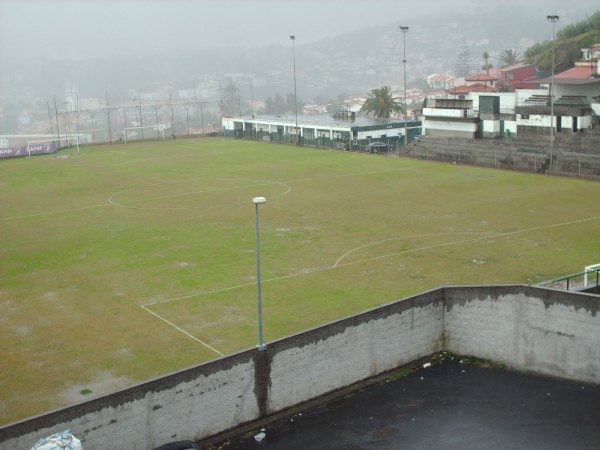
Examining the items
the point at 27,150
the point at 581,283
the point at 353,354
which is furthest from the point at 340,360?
the point at 27,150

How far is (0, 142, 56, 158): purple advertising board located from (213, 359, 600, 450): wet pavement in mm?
58881

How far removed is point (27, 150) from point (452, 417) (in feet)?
203

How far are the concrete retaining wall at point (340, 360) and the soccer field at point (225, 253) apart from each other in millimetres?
2941

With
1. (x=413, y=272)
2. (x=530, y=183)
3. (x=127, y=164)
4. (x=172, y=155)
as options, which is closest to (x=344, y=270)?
(x=413, y=272)

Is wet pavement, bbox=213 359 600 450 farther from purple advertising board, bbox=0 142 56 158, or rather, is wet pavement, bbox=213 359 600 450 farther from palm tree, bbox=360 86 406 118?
palm tree, bbox=360 86 406 118

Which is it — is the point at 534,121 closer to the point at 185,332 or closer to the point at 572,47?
the point at 572,47

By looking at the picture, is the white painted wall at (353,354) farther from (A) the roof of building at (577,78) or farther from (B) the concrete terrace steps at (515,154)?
(A) the roof of building at (577,78)

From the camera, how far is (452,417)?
673 inches

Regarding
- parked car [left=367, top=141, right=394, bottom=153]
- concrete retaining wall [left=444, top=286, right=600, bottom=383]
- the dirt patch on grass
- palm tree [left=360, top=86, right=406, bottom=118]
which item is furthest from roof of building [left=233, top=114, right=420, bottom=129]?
the dirt patch on grass

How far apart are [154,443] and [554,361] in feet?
32.0

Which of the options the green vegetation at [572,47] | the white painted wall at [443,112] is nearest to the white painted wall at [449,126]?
the white painted wall at [443,112]

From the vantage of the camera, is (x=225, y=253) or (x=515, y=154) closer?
(x=225, y=253)

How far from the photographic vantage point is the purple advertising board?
69750 millimetres

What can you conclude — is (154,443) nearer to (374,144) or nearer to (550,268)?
(550,268)
